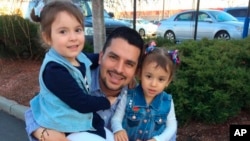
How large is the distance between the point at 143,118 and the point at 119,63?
1.34 feet

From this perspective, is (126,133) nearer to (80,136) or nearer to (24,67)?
(80,136)

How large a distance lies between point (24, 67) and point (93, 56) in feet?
20.0

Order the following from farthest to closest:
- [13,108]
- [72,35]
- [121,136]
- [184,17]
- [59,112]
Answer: [184,17], [13,108], [121,136], [72,35], [59,112]

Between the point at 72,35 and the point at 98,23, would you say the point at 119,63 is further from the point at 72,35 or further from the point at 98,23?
the point at 98,23

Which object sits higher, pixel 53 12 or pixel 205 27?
pixel 53 12

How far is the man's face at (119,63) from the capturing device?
82.7 inches

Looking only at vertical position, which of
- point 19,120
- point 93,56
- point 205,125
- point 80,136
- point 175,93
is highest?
point 93,56

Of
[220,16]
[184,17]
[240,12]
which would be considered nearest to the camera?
[220,16]

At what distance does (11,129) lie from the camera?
4.85 metres

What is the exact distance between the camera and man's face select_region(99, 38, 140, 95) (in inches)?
82.7

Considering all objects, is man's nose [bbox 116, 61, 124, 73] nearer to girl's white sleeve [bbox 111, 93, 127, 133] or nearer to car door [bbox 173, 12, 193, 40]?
girl's white sleeve [bbox 111, 93, 127, 133]

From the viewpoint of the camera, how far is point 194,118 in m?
3.96

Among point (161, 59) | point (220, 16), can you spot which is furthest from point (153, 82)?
point (220, 16)

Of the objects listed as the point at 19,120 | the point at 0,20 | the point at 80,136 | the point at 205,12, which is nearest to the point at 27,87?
the point at 19,120
